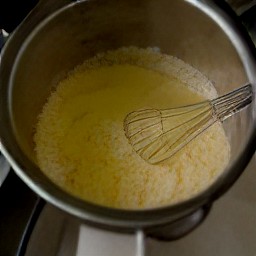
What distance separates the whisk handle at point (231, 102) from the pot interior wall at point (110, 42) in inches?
0.7

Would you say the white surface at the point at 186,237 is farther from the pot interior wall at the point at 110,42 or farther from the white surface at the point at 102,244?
the pot interior wall at the point at 110,42

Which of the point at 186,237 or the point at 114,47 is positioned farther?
the point at 114,47

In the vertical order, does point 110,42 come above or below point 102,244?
above

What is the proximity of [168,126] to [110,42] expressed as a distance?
0.56 ft

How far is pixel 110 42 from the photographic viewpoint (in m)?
0.76

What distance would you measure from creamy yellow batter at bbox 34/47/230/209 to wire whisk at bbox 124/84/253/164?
0.04 ft

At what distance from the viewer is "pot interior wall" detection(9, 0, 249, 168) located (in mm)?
649

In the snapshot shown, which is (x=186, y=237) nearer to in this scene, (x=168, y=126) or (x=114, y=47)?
(x=168, y=126)

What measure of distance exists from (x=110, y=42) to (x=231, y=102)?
23 centimetres

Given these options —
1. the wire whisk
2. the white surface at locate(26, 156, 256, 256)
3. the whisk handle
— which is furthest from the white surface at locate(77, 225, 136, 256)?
the whisk handle

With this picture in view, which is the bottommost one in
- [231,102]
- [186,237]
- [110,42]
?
[186,237]

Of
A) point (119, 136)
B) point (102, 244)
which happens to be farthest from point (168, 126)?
point (102, 244)

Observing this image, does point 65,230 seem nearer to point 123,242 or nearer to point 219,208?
point 123,242

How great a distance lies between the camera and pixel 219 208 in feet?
2.27
